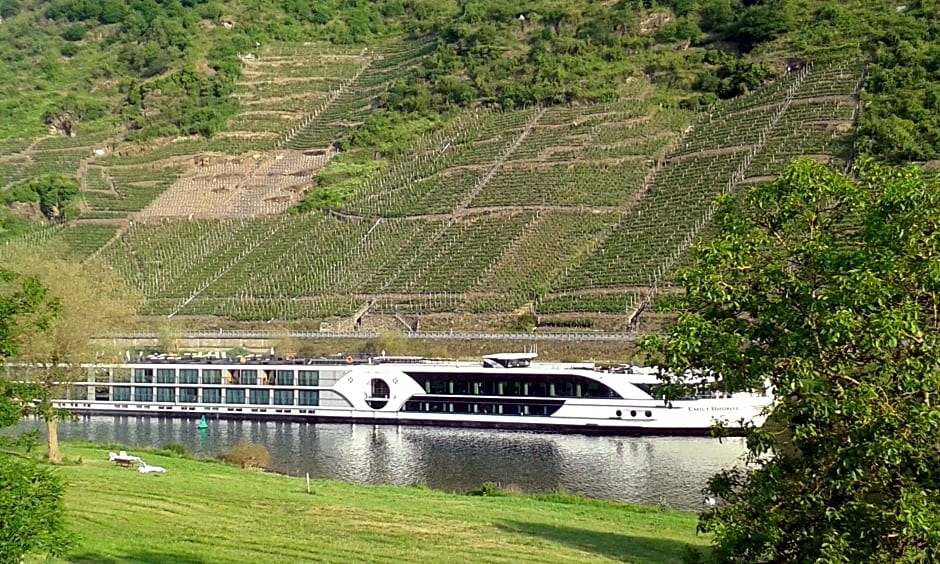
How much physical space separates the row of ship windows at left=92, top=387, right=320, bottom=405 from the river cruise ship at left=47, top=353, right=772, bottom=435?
6 cm

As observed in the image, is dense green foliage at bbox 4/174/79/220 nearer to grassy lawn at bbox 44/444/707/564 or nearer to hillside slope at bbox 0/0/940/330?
hillside slope at bbox 0/0/940/330

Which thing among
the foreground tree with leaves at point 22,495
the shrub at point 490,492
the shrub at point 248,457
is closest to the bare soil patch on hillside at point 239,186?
the shrub at point 248,457

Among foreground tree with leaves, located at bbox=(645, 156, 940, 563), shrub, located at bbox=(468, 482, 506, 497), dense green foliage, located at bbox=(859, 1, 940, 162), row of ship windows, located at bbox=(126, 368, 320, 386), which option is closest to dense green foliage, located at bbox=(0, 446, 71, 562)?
foreground tree with leaves, located at bbox=(645, 156, 940, 563)

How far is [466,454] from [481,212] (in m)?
54.8

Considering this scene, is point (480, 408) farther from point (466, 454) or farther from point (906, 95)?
point (906, 95)

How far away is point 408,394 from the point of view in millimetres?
70188

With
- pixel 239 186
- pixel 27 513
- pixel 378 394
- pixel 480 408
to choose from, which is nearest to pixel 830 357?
pixel 27 513

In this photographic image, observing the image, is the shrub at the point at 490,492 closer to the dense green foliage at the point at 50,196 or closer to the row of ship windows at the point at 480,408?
the row of ship windows at the point at 480,408

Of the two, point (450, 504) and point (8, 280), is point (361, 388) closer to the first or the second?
point (450, 504)

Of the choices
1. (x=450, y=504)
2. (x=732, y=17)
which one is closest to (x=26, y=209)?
(x=732, y=17)

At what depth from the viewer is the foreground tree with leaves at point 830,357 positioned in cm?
1245

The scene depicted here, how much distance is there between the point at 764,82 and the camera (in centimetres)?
12438

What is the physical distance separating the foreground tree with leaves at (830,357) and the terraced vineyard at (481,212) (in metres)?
68.7

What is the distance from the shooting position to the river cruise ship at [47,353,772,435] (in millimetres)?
63438
